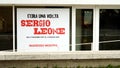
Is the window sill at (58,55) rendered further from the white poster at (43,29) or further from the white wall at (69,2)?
the white wall at (69,2)

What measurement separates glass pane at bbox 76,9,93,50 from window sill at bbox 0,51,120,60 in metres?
0.38

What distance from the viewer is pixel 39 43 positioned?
10.3m

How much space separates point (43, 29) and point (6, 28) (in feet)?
4.17

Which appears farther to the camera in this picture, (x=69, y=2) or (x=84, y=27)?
(x=84, y=27)

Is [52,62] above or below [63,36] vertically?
below

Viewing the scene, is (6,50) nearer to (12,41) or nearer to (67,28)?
(12,41)

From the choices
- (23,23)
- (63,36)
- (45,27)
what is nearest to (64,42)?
(63,36)

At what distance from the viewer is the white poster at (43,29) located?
10.2 meters

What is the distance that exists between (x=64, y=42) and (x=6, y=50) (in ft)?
6.68

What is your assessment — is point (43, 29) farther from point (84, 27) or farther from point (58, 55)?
point (84, 27)

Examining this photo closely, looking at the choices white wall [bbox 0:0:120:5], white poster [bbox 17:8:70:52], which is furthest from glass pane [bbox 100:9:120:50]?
white poster [bbox 17:8:70:52]

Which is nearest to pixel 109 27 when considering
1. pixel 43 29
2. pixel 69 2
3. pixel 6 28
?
pixel 69 2

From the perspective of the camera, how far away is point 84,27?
10.4 m

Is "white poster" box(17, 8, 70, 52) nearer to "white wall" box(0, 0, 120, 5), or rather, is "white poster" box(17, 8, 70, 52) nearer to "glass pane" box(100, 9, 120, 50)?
"white wall" box(0, 0, 120, 5)
